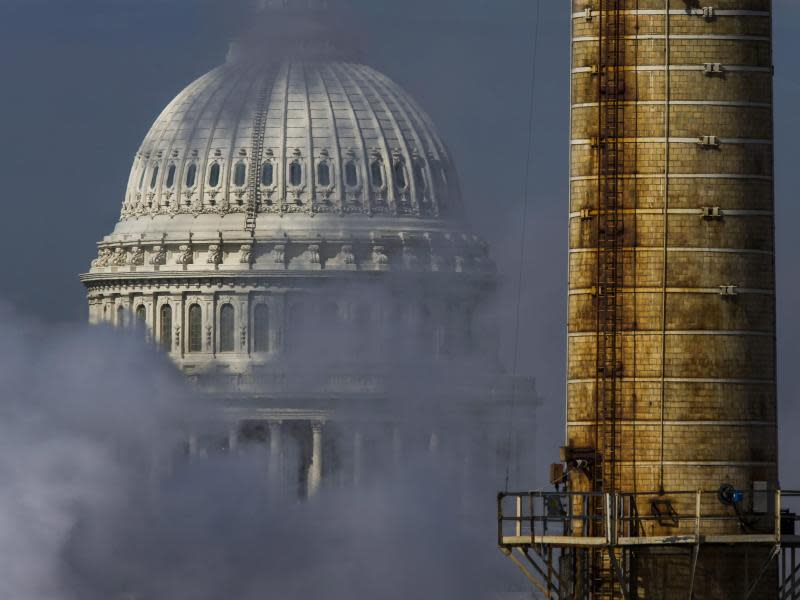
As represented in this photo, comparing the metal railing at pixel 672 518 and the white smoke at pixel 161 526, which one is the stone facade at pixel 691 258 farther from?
the white smoke at pixel 161 526

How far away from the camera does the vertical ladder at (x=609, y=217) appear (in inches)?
4769

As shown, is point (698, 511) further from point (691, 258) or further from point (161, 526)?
point (161, 526)

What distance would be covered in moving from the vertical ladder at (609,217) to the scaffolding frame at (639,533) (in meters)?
2.29

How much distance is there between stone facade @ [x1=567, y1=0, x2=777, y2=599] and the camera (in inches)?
4742

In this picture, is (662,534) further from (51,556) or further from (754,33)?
(51,556)

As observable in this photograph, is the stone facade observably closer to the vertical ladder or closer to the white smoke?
the vertical ladder

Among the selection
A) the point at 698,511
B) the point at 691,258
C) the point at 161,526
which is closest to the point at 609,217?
the point at 691,258

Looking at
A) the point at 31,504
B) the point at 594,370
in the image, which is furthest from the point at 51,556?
the point at 594,370

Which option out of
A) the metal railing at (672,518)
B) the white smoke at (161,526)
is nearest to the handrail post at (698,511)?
the metal railing at (672,518)

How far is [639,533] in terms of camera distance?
11888cm

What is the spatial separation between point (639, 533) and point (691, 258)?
8.22m

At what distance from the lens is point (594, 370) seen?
122 m

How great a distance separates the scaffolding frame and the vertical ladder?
2293 mm

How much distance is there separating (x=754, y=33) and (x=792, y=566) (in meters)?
15.6
